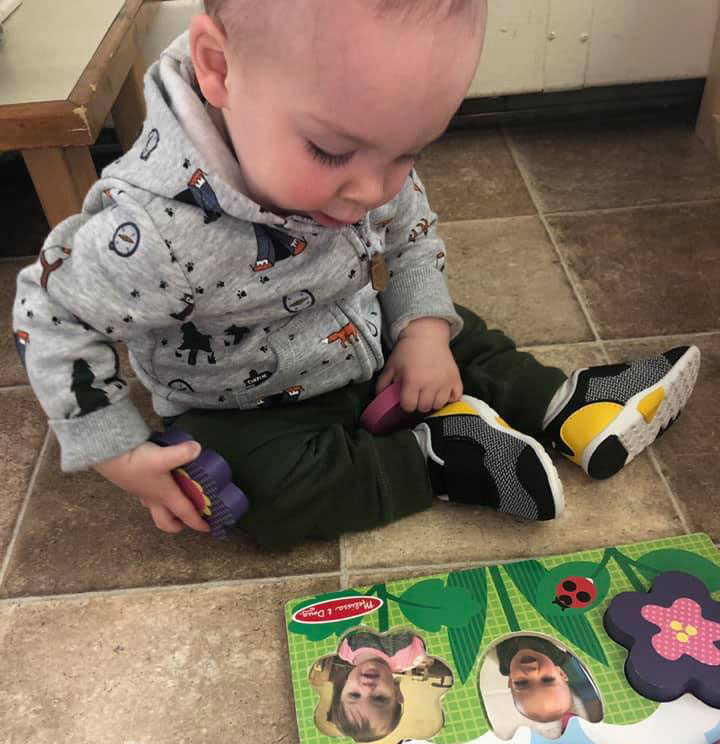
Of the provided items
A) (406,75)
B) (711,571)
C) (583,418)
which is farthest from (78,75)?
(711,571)

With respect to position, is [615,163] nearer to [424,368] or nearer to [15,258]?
[424,368]

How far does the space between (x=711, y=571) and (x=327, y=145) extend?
49 centimetres

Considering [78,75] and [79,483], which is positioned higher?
[78,75]

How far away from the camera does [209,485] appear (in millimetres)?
725

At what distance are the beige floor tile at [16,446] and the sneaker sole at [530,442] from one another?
47cm

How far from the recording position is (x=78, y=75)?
96cm

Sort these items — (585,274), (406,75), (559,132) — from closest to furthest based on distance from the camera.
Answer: (406,75), (585,274), (559,132)

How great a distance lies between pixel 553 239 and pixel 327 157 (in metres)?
0.70

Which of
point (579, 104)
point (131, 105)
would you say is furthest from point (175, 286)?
point (579, 104)

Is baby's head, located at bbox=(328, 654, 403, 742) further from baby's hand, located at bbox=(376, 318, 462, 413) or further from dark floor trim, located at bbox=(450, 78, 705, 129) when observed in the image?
dark floor trim, located at bbox=(450, 78, 705, 129)

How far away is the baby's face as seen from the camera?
52 centimetres

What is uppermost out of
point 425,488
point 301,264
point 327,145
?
point 327,145

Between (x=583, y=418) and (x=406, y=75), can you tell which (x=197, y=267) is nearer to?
(x=406, y=75)

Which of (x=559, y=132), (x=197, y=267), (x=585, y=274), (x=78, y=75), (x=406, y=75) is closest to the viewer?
(x=406, y=75)
